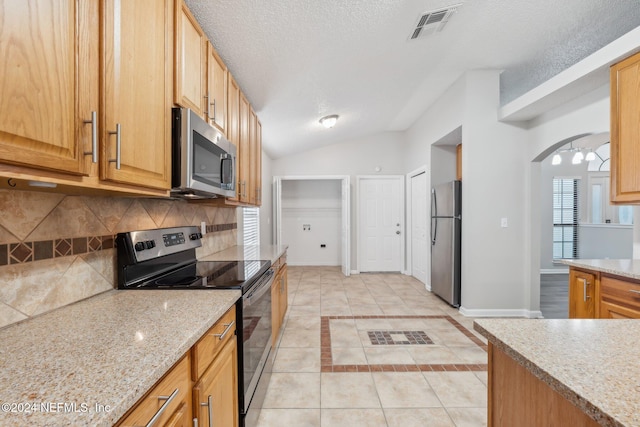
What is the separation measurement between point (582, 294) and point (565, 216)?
16.7 ft

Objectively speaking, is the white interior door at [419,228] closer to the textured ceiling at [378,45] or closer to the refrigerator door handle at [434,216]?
the refrigerator door handle at [434,216]

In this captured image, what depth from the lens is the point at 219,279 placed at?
158cm

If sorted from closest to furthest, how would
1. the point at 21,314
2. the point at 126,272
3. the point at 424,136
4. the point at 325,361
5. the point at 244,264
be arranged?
the point at 21,314 < the point at 126,272 < the point at 244,264 < the point at 325,361 < the point at 424,136

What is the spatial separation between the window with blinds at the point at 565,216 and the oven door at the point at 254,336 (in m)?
6.68

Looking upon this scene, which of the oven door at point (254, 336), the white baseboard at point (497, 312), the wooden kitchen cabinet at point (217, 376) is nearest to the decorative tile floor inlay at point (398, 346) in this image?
the white baseboard at point (497, 312)

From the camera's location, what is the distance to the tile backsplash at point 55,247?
0.94 m

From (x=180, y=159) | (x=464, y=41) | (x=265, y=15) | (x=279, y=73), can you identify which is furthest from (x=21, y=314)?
(x=464, y=41)

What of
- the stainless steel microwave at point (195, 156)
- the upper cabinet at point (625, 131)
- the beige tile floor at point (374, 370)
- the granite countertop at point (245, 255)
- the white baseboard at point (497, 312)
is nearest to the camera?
the stainless steel microwave at point (195, 156)

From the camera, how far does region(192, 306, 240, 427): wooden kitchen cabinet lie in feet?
3.13

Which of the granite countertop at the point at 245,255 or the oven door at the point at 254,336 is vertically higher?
the granite countertop at the point at 245,255

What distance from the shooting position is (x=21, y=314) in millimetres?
967

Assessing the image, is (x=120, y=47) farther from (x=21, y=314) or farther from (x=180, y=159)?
(x=21, y=314)

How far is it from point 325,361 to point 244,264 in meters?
1.09

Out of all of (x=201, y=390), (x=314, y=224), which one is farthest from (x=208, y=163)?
(x=314, y=224)
